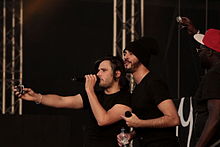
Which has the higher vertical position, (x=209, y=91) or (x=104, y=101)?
(x=209, y=91)

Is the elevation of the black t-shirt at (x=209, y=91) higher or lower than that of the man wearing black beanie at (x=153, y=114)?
higher

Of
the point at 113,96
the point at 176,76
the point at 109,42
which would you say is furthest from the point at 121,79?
the point at 109,42

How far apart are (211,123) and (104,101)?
4.07 ft

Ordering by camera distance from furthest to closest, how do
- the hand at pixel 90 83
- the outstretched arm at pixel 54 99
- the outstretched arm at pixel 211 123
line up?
the outstretched arm at pixel 54 99
the hand at pixel 90 83
the outstretched arm at pixel 211 123

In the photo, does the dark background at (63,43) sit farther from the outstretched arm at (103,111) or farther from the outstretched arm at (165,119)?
the outstretched arm at (165,119)

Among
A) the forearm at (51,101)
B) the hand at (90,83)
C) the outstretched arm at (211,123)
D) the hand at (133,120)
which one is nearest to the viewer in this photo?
the outstretched arm at (211,123)

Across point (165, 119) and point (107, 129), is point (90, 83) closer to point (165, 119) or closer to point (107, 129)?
point (107, 129)

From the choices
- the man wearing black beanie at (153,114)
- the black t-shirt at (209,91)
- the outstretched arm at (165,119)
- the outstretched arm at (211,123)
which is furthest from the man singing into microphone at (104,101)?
the outstretched arm at (211,123)

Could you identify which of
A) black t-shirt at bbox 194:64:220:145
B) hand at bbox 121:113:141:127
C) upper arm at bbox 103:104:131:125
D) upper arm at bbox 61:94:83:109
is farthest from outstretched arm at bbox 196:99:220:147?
upper arm at bbox 61:94:83:109

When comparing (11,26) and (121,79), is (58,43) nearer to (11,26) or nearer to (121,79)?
(11,26)

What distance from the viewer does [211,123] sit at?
338 centimetres

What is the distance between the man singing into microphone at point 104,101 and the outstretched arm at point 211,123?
98cm

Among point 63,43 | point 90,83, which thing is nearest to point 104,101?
point 90,83

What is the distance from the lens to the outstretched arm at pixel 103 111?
4.23m
